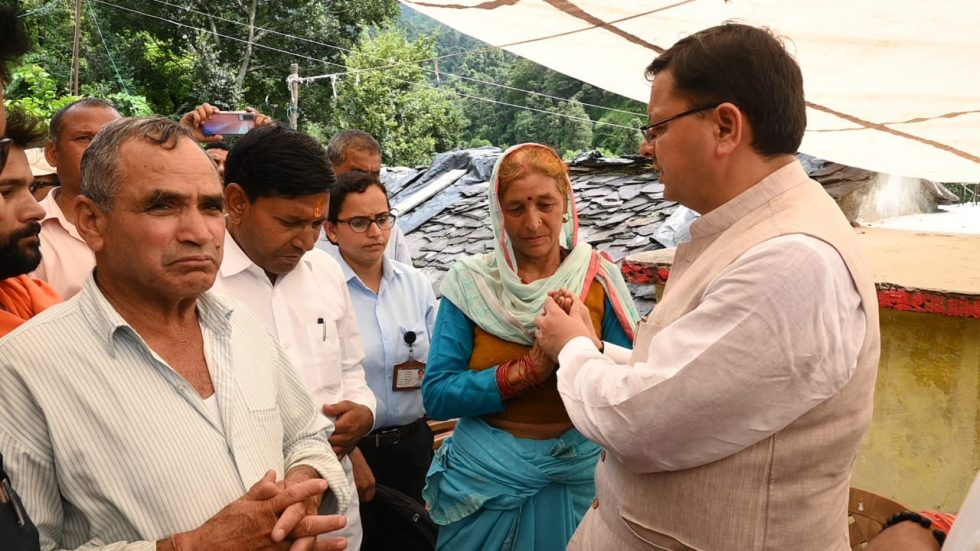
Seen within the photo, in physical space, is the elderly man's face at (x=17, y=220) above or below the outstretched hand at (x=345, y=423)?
above

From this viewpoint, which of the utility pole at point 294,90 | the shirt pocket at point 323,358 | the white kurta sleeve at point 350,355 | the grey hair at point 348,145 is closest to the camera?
the shirt pocket at point 323,358

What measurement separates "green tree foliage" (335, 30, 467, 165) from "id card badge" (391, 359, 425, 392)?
86.3 feet

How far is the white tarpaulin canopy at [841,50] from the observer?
9.43 ft

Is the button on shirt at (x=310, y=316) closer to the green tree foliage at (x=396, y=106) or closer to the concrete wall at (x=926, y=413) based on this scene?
the concrete wall at (x=926, y=413)

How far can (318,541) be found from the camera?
5.54 ft

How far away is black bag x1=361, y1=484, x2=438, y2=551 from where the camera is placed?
2.72 metres

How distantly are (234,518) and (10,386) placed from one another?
0.50 metres

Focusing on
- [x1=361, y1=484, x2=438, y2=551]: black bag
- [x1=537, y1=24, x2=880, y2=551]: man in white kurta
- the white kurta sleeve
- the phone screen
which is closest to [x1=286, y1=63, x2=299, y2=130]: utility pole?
the phone screen

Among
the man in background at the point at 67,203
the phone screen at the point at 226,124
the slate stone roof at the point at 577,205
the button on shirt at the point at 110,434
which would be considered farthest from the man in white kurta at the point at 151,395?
the slate stone roof at the point at 577,205

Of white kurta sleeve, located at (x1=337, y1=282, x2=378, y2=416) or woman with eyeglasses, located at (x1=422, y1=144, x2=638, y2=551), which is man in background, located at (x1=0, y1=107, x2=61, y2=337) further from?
woman with eyeglasses, located at (x1=422, y1=144, x2=638, y2=551)

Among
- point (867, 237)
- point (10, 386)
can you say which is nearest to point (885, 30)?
point (867, 237)

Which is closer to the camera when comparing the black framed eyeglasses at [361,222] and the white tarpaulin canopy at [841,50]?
the white tarpaulin canopy at [841,50]

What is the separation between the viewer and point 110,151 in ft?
5.23

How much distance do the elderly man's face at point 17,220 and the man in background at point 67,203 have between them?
0.91ft
